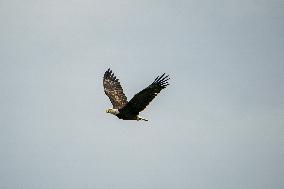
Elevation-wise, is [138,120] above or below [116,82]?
below

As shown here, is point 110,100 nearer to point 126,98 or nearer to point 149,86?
point 126,98

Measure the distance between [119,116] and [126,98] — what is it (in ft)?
7.40

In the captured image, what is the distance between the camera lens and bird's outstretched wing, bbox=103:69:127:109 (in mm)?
23362

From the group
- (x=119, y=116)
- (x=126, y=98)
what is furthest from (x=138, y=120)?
(x=126, y=98)

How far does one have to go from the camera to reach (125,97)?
78.1 feet

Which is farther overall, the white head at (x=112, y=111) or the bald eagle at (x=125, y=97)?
the white head at (x=112, y=111)

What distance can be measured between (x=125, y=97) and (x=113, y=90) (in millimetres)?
885

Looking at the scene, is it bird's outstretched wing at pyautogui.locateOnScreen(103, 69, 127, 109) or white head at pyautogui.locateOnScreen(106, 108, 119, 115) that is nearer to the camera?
white head at pyautogui.locateOnScreen(106, 108, 119, 115)

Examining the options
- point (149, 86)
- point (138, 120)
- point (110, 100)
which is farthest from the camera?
point (110, 100)

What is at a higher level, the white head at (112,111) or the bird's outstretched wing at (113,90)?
the bird's outstretched wing at (113,90)

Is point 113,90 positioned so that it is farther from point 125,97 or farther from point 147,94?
point 147,94

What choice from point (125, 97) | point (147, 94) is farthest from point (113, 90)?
point (147, 94)

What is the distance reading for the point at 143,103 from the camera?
1984 cm

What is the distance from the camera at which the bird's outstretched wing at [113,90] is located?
23.4 meters
